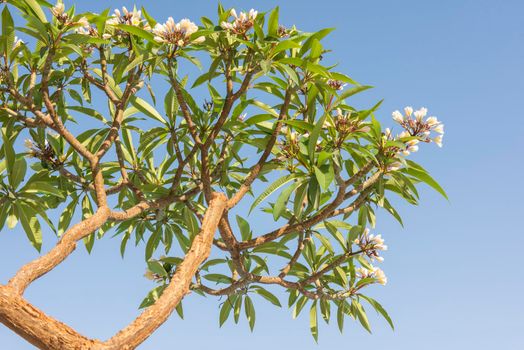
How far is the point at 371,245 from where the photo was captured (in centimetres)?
388

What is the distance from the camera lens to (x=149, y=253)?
4184 mm

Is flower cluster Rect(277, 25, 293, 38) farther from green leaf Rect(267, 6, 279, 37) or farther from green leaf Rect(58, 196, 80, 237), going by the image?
green leaf Rect(58, 196, 80, 237)

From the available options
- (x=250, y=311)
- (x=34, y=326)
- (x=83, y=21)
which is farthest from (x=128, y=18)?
(x=250, y=311)

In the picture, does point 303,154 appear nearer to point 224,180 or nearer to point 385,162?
point 385,162

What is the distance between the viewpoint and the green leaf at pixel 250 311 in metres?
4.31

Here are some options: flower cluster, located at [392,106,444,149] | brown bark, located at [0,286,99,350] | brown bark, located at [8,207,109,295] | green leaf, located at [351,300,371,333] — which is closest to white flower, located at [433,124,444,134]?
flower cluster, located at [392,106,444,149]

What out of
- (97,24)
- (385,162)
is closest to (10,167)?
(97,24)

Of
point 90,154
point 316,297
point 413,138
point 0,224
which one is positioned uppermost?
point 413,138

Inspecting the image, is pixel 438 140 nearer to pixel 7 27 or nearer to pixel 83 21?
pixel 83 21

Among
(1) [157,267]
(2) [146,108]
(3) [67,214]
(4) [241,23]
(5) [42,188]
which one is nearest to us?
(4) [241,23]

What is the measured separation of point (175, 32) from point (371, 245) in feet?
6.12

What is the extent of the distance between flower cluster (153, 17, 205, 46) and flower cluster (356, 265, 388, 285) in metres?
2.00

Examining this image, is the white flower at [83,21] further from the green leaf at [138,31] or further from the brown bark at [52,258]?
the brown bark at [52,258]

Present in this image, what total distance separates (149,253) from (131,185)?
0.64m
